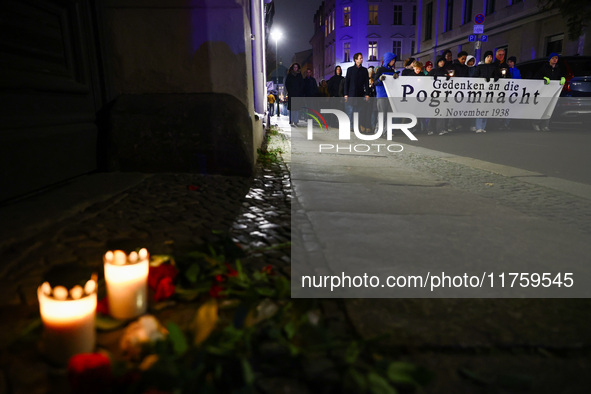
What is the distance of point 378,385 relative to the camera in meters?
0.99

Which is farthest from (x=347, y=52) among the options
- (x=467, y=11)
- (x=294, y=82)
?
(x=294, y=82)

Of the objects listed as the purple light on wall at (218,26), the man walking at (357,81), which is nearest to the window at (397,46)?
the man walking at (357,81)

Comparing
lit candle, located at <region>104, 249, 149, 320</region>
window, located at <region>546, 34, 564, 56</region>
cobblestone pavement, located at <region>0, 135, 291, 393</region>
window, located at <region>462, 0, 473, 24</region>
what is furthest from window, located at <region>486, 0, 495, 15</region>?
lit candle, located at <region>104, 249, 149, 320</region>

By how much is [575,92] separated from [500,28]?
13.4 m

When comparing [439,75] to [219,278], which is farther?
[439,75]

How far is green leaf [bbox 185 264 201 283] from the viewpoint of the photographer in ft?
4.98

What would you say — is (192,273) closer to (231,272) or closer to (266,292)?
(231,272)

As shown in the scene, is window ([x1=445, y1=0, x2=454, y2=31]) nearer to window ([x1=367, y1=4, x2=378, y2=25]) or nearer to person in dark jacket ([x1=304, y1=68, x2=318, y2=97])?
window ([x1=367, y1=4, x2=378, y2=25])

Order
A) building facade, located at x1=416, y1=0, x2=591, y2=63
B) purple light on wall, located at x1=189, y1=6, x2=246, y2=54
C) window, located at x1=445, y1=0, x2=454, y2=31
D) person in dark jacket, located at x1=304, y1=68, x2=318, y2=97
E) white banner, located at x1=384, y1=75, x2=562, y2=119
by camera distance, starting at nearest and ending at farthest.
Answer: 1. purple light on wall, located at x1=189, y1=6, x2=246, y2=54
2. white banner, located at x1=384, y1=75, x2=562, y2=119
3. person in dark jacket, located at x1=304, y1=68, x2=318, y2=97
4. building facade, located at x1=416, y1=0, x2=591, y2=63
5. window, located at x1=445, y1=0, x2=454, y2=31

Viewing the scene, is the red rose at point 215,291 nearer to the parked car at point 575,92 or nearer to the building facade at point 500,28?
the parked car at point 575,92

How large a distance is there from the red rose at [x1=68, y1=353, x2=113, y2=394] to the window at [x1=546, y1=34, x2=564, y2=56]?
22776mm

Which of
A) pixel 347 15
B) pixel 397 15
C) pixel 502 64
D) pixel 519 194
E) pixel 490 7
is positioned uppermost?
pixel 347 15

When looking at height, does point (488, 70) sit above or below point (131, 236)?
above

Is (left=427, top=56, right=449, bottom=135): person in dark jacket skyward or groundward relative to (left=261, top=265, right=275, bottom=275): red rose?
skyward
